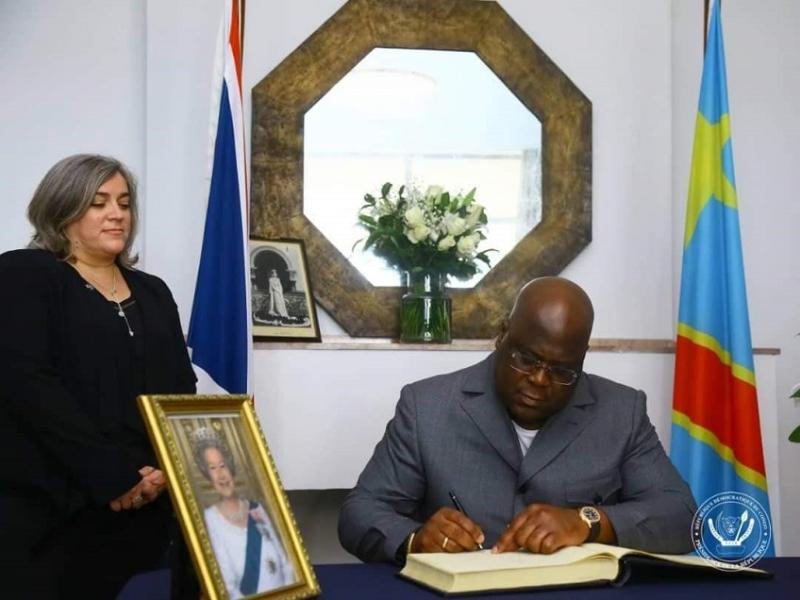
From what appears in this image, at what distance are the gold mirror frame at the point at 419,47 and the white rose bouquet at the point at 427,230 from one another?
0.29 m

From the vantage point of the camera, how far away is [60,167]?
2658 mm

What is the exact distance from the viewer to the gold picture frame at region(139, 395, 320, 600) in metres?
1.26

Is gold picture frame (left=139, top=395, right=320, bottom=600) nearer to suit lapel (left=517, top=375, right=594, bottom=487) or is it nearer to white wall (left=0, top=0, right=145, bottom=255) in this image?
suit lapel (left=517, top=375, right=594, bottom=487)

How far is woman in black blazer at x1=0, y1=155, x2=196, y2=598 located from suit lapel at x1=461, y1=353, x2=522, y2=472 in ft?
2.29

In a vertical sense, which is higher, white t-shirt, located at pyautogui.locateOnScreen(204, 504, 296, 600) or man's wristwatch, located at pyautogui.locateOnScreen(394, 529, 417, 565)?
white t-shirt, located at pyautogui.locateOnScreen(204, 504, 296, 600)

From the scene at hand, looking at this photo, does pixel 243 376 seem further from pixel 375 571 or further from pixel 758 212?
pixel 758 212

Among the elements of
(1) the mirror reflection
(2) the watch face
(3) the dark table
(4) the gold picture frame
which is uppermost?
(1) the mirror reflection

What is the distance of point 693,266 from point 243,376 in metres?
1.60

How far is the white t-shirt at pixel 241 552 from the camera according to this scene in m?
1.26

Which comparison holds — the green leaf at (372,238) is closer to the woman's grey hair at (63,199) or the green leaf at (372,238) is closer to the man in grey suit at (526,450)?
the woman's grey hair at (63,199)

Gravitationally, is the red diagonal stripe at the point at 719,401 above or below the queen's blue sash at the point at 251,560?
below

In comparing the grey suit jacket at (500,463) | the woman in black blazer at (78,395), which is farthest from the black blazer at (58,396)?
the grey suit jacket at (500,463)

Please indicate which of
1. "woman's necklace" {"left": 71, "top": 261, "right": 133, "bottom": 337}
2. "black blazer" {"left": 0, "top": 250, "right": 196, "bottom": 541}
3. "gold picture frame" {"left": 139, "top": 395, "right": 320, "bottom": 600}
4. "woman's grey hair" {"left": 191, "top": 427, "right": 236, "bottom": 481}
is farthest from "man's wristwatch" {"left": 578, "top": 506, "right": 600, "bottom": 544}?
"woman's necklace" {"left": 71, "top": 261, "right": 133, "bottom": 337}

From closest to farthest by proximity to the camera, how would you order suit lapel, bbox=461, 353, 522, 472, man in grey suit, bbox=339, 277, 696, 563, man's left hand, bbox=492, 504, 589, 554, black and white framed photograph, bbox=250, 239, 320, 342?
man's left hand, bbox=492, 504, 589, 554 → man in grey suit, bbox=339, 277, 696, 563 → suit lapel, bbox=461, 353, 522, 472 → black and white framed photograph, bbox=250, 239, 320, 342
